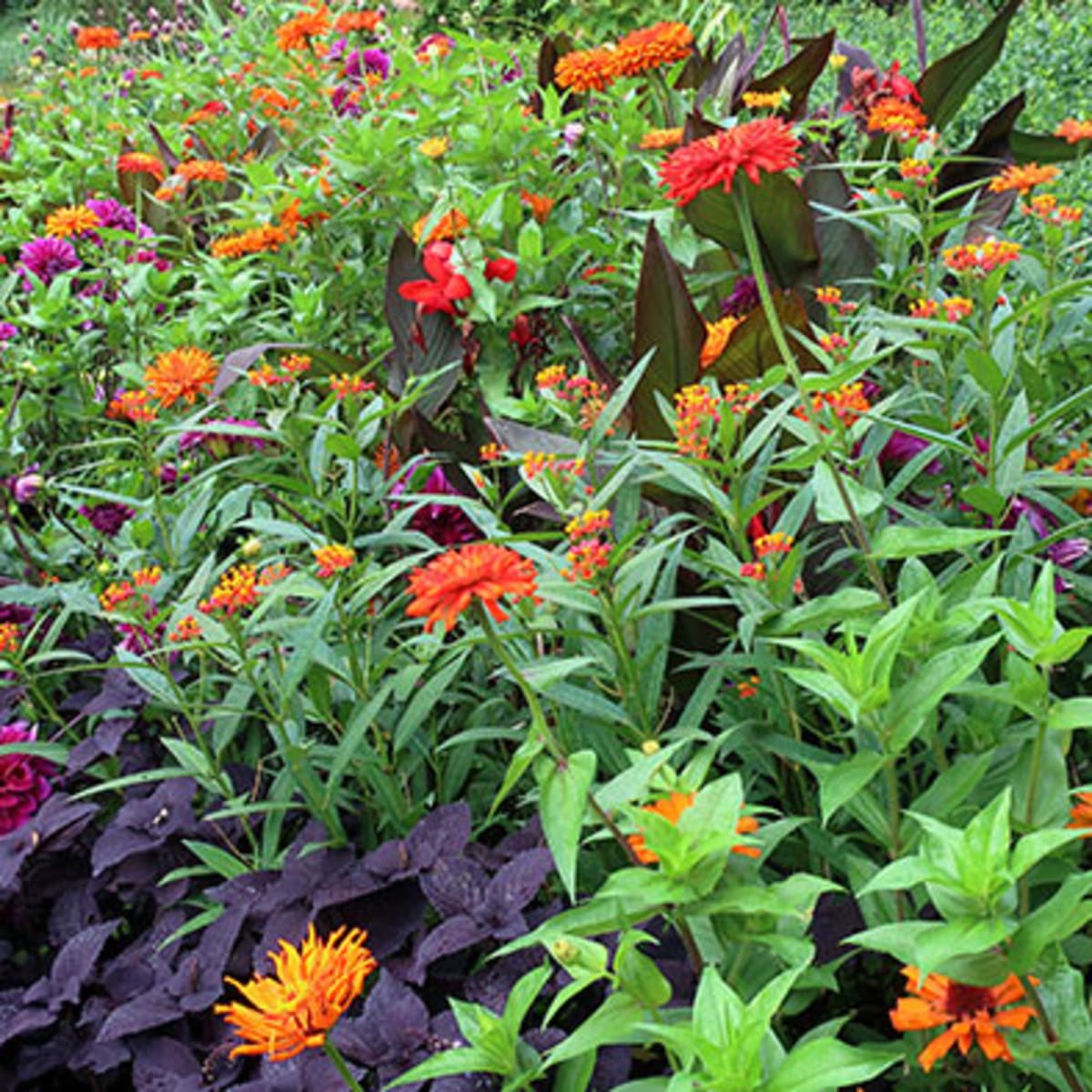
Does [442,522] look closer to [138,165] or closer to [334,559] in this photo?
[334,559]

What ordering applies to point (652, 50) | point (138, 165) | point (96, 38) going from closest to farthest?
point (652, 50)
point (138, 165)
point (96, 38)

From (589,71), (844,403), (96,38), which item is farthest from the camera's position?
(96,38)

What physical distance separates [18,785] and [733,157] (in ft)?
3.94

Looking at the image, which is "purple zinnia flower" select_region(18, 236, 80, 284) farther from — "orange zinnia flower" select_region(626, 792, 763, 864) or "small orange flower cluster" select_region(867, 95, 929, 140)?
"orange zinnia flower" select_region(626, 792, 763, 864)

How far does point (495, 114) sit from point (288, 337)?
1.71 ft

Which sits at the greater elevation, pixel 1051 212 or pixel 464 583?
pixel 464 583

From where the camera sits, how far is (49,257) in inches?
98.0

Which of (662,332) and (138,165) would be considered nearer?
(662,332)

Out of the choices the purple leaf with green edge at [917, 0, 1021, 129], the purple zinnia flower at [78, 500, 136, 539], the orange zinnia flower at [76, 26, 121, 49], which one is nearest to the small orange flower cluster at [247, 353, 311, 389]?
the purple zinnia flower at [78, 500, 136, 539]

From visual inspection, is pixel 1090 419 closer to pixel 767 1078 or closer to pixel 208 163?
pixel 767 1078

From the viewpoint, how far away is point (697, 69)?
9.25 feet

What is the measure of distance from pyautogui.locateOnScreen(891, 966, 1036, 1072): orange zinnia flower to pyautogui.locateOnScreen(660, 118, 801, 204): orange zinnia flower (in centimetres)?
65

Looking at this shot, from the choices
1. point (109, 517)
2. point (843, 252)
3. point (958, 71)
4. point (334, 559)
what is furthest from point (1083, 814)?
point (958, 71)

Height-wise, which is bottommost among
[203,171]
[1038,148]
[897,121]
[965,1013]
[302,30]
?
[1038,148]
